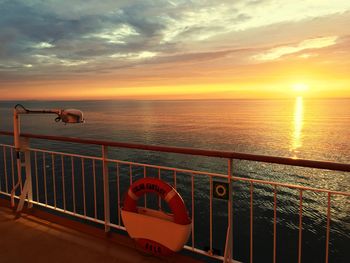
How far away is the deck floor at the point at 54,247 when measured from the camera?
2436 mm

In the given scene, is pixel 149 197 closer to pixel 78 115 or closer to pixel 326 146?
pixel 78 115

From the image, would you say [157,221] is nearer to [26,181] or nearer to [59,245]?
[59,245]

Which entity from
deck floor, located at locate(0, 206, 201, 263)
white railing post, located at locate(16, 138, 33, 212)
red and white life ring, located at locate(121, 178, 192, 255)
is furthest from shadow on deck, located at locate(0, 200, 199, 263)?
white railing post, located at locate(16, 138, 33, 212)

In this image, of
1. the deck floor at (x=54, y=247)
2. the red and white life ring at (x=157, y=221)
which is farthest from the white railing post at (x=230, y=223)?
the deck floor at (x=54, y=247)

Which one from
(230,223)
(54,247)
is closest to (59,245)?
(54,247)

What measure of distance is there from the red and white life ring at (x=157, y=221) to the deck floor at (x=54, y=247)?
13 centimetres

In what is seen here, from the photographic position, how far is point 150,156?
23875mm

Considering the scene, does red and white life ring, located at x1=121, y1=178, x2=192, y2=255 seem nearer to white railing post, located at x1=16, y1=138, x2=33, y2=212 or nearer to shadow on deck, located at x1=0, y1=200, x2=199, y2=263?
shadow on deck, located at x1=0, y1=200, x2=199, y2=263

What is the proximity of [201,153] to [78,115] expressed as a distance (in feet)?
3.92

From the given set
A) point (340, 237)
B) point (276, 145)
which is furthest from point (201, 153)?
point (276, 145)

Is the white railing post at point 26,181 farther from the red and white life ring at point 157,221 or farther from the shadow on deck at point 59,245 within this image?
the red and white life ring at point 157,221

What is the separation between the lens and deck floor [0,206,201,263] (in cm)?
244

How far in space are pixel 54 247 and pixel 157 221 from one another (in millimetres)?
990

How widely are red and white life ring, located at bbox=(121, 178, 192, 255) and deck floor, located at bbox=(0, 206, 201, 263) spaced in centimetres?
13
